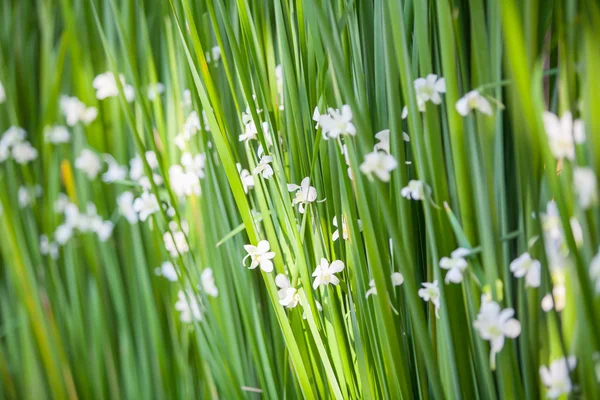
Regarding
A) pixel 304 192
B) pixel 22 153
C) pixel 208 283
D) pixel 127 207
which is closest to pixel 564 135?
pixel 304 192

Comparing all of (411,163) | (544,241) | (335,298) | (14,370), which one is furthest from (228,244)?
(14,370)

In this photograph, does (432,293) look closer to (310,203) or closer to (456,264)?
(456,264)

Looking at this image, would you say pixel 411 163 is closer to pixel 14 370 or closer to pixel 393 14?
pixel 393 14

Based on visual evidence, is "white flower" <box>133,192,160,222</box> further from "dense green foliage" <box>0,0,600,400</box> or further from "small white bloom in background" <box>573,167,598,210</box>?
"small white bloom in background" <box>573,167,598,210</box>

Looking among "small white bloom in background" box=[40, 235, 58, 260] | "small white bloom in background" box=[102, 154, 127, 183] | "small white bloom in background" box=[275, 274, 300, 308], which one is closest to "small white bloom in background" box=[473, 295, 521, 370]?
"small white bloom in background" box=[275, 274, 300, 308]

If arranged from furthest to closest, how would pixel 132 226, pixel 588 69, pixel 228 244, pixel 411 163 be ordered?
pixel 132 226 → pixel 228 244 → pixel 411 163 → pixel 588 69
